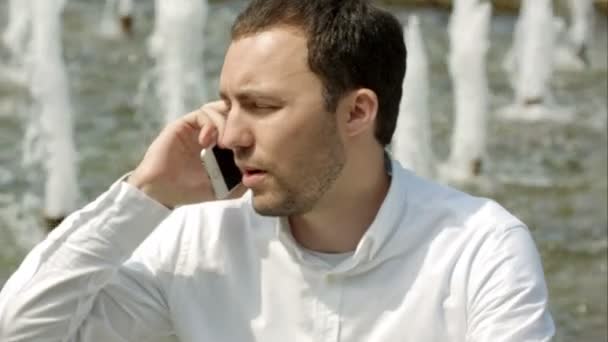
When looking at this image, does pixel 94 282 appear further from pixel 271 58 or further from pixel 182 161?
pixel 271 58

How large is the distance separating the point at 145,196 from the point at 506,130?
22.9ft

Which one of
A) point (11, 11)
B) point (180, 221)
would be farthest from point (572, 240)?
point (11, 11)

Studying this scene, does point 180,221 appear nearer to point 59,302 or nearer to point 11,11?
point 59,302

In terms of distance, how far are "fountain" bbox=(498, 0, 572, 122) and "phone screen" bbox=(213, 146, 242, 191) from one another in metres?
7.15

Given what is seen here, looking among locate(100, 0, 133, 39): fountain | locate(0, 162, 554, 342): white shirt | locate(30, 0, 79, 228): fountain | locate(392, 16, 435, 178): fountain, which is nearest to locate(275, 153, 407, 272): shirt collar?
locate(0, 162, 554, 342): white shirt

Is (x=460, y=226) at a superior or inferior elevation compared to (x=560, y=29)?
superior

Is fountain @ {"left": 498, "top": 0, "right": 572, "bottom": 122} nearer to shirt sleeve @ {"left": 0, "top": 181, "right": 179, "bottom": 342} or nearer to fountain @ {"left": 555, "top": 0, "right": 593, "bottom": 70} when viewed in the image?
fountain @ {"left": 555, "top": 0, "right": 593, "bottom": 70}

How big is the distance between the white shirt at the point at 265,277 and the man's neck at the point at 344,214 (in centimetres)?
4

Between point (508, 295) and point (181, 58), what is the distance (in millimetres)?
8001

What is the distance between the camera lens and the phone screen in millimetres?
3328

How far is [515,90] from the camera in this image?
11.2 meters

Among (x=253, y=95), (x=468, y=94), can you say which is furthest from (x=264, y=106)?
(x=468, y=94)

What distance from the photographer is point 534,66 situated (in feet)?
36.9

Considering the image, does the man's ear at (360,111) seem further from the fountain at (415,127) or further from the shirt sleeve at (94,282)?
the fountain at (415,127)
